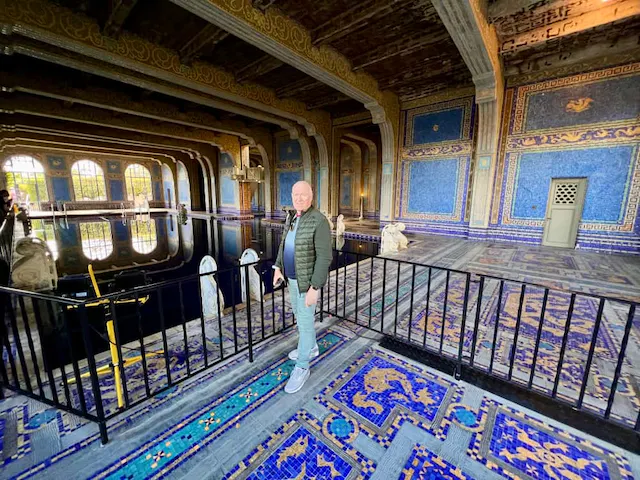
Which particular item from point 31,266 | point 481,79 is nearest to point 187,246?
point 31,266

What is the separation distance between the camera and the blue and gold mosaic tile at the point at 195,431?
4.63 feet

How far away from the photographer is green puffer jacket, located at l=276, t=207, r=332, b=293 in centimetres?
183

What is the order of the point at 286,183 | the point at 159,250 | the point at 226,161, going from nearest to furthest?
the point at 159,250
the point at 286,183
the point at 226,161

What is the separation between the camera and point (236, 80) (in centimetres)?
758

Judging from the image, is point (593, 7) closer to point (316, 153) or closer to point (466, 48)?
point (466, 48)

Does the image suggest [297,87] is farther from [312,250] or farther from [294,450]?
[294,450]

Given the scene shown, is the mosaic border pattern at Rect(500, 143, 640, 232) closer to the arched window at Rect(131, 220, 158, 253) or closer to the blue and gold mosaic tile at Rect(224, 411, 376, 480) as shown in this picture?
the blue and gold mosaic tile at Rect(224, 411, 376, 480)

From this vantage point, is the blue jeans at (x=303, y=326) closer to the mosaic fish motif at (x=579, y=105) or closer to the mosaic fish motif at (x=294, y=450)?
the mosaic fish motif at (x=294, y=450)

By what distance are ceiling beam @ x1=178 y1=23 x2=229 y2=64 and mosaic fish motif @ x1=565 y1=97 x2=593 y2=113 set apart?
8.43 m

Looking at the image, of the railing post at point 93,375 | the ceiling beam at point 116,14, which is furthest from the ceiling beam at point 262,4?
the railing post at point 93,375

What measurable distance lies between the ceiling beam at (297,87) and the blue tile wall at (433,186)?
174 inches

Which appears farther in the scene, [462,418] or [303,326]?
[303,326]

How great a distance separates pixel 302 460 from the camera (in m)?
1.47

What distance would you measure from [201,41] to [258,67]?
1.62m
